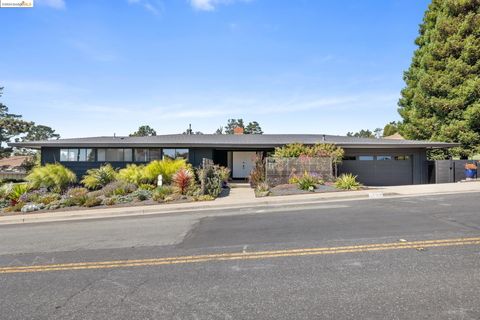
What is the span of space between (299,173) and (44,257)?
42.8ft

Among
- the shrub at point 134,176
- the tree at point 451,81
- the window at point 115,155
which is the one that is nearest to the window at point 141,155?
the window at point 115,155

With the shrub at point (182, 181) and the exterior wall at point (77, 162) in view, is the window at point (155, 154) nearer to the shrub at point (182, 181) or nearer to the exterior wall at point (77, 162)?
A: the exterior wall at point (77, 162)

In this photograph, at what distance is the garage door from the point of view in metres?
20.0

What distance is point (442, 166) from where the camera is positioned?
1906cm

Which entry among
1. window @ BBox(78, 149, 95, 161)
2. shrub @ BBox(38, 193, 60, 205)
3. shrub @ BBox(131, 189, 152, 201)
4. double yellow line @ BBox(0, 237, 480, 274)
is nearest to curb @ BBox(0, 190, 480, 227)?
shrub @ BBox(131, 189, 152, 201)

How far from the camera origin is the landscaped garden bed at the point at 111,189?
1359 cm

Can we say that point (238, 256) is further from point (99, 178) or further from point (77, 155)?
point (77, 155)

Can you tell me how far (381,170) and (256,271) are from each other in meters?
18.2

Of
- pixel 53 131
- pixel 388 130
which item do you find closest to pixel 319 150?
pixel 388 130

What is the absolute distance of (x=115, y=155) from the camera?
21344 millimetres

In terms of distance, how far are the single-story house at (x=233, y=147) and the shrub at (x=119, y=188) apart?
4346mm

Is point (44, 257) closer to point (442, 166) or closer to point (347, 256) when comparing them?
point (347, 256)

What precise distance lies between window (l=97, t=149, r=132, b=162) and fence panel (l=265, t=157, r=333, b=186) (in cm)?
1045

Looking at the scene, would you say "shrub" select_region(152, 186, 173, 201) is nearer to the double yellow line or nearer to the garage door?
the double yellow line
